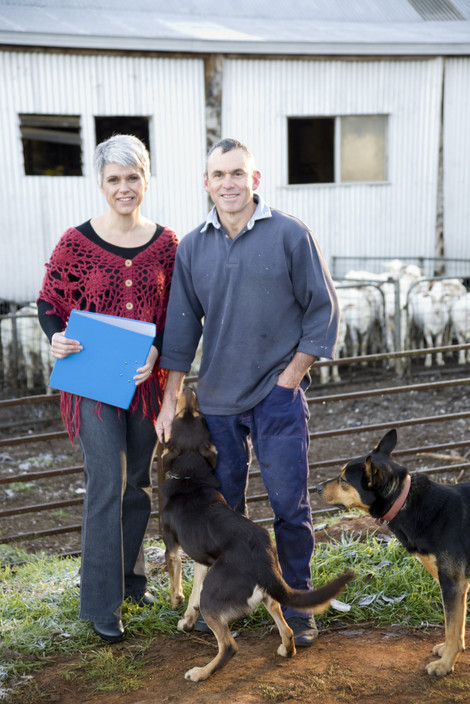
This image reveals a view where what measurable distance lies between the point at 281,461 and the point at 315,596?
666mm

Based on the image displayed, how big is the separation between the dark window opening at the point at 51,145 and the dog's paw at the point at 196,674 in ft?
35.1

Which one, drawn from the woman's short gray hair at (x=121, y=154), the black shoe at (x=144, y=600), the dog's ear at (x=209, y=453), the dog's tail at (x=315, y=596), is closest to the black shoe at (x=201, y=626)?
the black shoe at (x=144, y=600)

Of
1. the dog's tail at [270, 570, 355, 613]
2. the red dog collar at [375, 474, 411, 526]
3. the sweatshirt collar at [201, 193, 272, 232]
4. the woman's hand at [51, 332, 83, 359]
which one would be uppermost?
the sweatshirt collar at [201, 193, 272, 232]

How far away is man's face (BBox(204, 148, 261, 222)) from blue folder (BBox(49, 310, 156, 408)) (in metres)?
0.71

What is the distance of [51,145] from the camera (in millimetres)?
12461

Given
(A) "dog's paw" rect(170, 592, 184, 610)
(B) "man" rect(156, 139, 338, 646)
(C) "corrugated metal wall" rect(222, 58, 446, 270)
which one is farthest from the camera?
(C) "corrugated metal wall" rect(222, 58, 446, 270)

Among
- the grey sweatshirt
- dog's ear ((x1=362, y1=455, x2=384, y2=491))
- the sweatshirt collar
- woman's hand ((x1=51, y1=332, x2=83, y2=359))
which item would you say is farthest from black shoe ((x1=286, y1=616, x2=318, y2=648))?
the sweatshirt collar

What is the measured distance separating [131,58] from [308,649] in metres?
11.2

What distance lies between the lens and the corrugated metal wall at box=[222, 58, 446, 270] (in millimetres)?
13297

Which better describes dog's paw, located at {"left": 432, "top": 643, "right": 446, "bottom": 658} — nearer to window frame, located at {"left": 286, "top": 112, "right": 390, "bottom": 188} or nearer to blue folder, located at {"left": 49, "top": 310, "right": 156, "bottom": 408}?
blue folder, located at {"left": 49, "top": 310, "right": 156, "bottom": 408}

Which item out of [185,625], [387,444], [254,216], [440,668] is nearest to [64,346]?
[254,216]

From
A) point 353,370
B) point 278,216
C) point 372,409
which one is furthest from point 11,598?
point 353,370

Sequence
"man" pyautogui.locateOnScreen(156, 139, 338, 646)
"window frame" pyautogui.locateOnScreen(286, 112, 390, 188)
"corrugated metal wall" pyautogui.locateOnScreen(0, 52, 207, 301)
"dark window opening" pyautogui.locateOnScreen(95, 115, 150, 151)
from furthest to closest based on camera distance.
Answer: "window frame" pyautogui.locateOnScreen(286, 112, 390, 188)
"dark window opening" pyautogui.locateOnScreen(95, 115, 150, 151)
"corrugated metal wall" pyautogui.locateOnScreen(0, 52, 207, 301)
"man" pyautogui.locateOnScreen(156, 139, 338, 646)

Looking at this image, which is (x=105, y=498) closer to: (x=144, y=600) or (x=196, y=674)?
(x=144, y=600)
